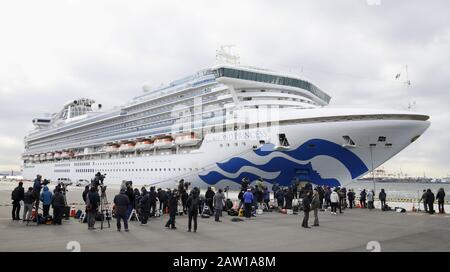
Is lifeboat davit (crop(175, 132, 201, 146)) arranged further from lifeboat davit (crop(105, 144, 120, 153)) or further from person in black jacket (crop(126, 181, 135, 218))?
person in black jacket (crop(126, 181, 135, 218))

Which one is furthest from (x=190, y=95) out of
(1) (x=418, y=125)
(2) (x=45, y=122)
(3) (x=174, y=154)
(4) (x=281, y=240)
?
(2) (x=45, y=122)

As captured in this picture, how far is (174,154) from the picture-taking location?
3025cm

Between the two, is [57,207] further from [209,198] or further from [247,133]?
[247,133]

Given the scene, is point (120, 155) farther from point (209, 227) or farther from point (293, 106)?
point (209, 227)

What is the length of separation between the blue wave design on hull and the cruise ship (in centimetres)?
6

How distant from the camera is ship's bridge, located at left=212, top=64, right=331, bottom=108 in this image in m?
26.2

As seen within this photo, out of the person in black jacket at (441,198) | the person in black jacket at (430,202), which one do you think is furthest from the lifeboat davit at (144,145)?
the person in black jacket at (441,198)

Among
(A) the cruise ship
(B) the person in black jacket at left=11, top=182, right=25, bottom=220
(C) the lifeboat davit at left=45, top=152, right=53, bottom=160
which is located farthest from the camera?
(C) the lifeboat davit at left=45, top=152, right=53, bottom=160

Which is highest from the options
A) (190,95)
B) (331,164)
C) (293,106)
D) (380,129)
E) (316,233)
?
(190,95)

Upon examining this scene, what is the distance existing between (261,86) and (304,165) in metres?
7.64

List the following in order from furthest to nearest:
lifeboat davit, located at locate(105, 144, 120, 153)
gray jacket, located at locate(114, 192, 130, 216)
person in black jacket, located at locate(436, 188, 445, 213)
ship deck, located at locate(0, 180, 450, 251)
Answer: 1. lifeboat davit, located at locate(105, 144, 120, 153)
2. person in black jacket, located at locate(436, 188, 445, 213)
3. gray jacket, located at locate(114, 192, 130, 216)
4. ship deck, located at locate(0, 180, 450, 251)

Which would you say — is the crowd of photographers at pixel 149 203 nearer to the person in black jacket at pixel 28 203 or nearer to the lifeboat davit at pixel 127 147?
the person in black jacket at pixel 28 203

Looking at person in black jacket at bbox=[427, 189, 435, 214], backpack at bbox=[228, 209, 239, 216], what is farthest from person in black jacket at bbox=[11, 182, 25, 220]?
person in black jacket at bbox=[427, 189, 435, 214]
